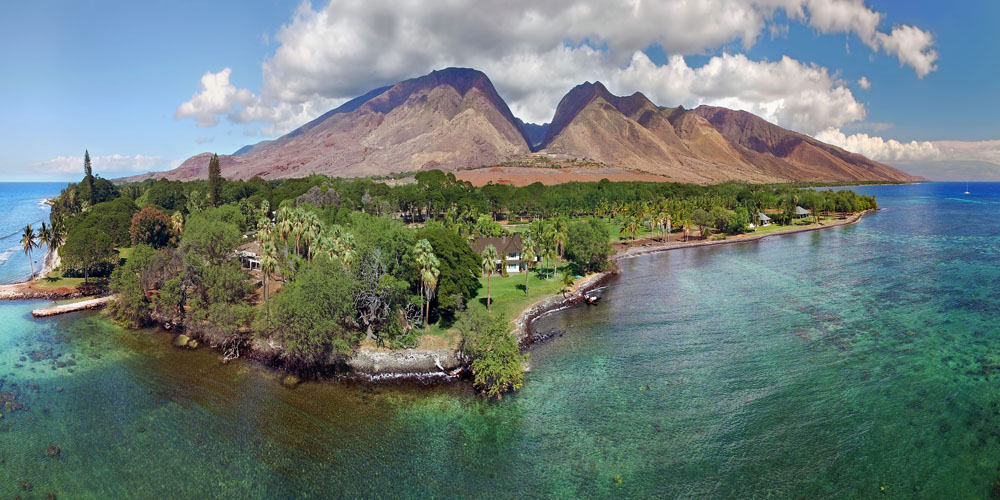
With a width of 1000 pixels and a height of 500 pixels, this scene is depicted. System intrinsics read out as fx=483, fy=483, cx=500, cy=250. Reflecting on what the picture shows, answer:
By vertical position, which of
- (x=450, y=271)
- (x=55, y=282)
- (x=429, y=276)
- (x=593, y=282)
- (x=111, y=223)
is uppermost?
(x=111, y=223)

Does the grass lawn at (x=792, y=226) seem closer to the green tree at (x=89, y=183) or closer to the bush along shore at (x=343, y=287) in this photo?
the bush along shore at (x=343, y=287)

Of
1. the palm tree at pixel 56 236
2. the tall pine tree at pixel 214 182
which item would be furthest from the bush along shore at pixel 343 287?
the tall pine tree at pixel 214 182

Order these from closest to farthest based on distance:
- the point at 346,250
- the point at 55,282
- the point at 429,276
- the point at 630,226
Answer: the point at 429,276 → the point at 346,250 → the point at 55,282 → the point at 630,226

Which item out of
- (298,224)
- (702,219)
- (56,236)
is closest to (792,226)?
(702,219)

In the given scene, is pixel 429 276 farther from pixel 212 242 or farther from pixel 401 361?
pixel 212 242

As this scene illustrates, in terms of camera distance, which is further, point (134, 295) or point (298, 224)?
point (298, 224)

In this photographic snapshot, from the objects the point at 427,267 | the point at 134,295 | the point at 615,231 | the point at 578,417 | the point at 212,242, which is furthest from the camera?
the point at 615,231
